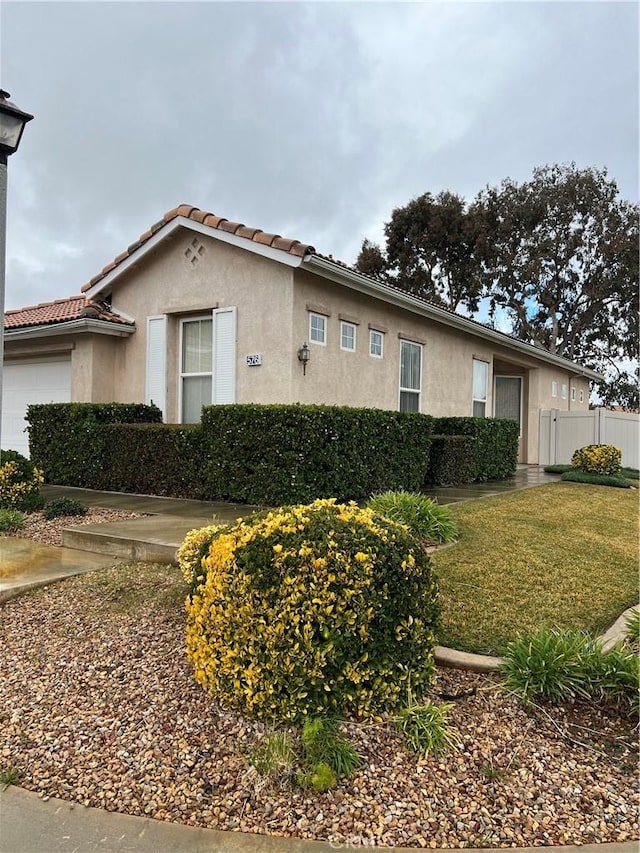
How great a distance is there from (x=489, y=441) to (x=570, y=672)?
33.0 feet

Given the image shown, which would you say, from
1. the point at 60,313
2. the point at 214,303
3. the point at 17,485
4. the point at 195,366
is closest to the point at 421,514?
the point at 17,485

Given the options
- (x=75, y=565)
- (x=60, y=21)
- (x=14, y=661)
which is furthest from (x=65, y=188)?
(x=14, y=661)

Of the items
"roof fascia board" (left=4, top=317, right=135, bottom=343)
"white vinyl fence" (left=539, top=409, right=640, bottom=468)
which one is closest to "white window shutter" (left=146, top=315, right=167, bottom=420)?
"roof fascia board" (left=4, top=317, right=135, bottom=343)

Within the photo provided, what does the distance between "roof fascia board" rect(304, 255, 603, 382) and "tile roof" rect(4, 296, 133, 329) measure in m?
4.39

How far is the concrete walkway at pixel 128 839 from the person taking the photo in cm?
212

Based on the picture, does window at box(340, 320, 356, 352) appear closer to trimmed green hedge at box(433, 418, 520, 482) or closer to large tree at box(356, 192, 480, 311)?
trimmed green hedge at box(433, 418, 520, 482)

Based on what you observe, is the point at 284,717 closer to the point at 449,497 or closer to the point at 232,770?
the point at 232,770

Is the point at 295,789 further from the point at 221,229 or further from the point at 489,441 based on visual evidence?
the point at 489,441

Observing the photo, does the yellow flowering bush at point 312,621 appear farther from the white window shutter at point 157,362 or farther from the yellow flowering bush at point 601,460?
the yellow flowering bush at point 601,460

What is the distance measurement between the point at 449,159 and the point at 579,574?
62.0ft

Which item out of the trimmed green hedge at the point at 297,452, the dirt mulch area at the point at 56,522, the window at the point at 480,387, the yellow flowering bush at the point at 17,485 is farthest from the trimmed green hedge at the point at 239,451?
the window at the point at 480,387

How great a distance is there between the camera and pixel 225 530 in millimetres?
3475

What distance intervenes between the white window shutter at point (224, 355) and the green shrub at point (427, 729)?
8023mm

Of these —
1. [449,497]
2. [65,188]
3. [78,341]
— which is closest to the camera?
[449,497]
